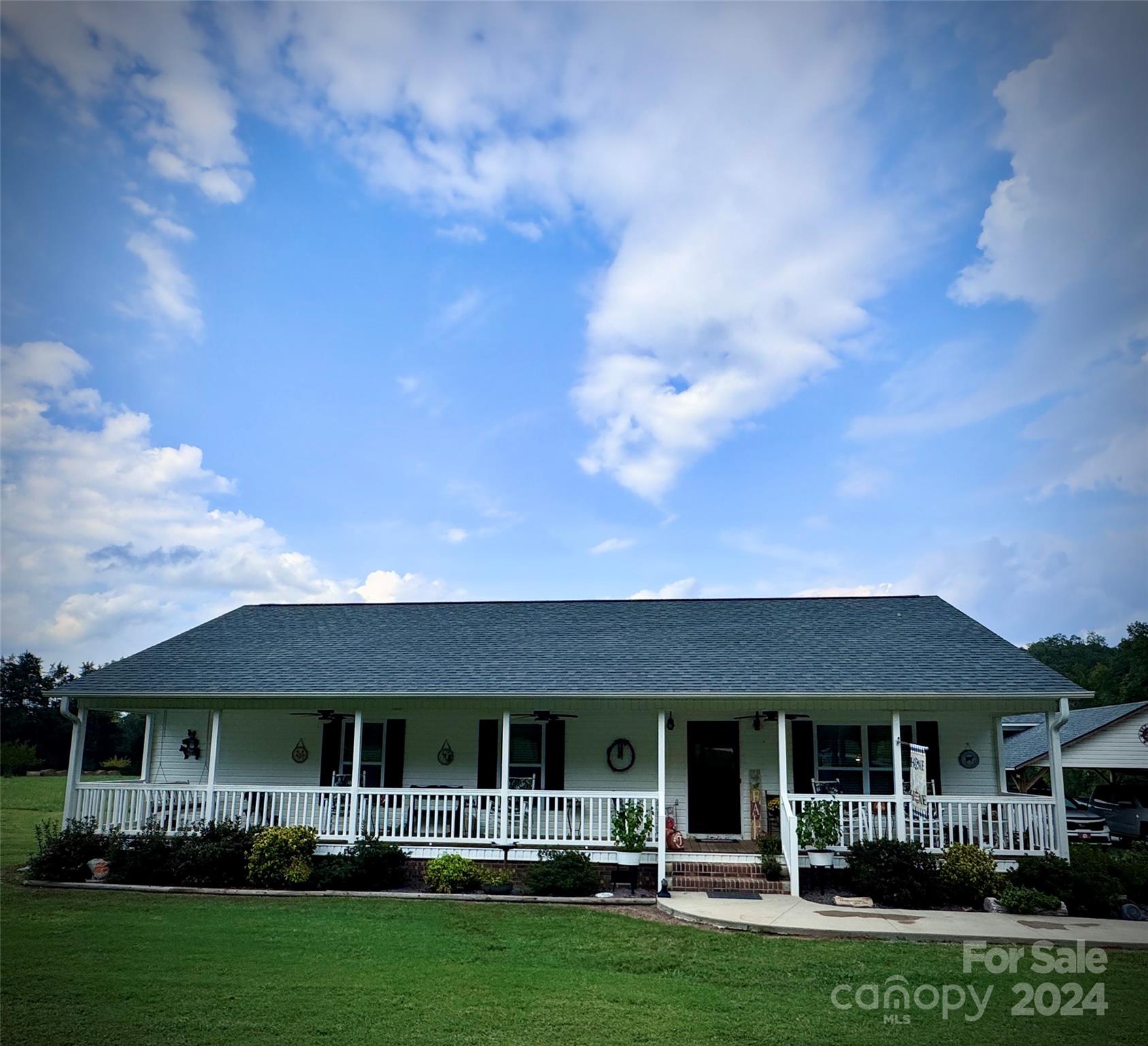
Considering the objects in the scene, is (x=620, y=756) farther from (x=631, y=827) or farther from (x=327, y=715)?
(x=327, y=715)

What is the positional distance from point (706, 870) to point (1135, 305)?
53.8 ft

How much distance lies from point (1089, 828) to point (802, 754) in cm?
1378

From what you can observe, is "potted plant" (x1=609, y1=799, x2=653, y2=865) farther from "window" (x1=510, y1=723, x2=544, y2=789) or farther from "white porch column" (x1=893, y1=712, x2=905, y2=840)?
"white porch column" (x1=893, y1=712, x2=905, y2=840)

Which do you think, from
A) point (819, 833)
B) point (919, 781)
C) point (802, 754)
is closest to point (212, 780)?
point (819, 833)

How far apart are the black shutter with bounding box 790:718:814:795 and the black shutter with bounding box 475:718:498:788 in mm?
5652

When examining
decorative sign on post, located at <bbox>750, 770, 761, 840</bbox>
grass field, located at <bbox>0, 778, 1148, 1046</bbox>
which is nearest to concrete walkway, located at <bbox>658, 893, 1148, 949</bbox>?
grass field, located at <bbox>0, 778, 1148, 1046</bbox>

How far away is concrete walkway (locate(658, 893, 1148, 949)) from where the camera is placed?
9.82 meters

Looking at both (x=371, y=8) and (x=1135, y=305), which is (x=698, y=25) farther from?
(x=1135, y=305)

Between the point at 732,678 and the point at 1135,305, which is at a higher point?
the point at 1135,305

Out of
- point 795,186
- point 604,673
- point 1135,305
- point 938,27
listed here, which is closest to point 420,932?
point 604,673

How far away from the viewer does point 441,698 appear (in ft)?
47.1

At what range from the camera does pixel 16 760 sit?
5116cm

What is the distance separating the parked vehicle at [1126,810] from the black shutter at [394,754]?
21.3 metres

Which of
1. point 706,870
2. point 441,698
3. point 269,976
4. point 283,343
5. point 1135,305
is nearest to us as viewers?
point 269,976
